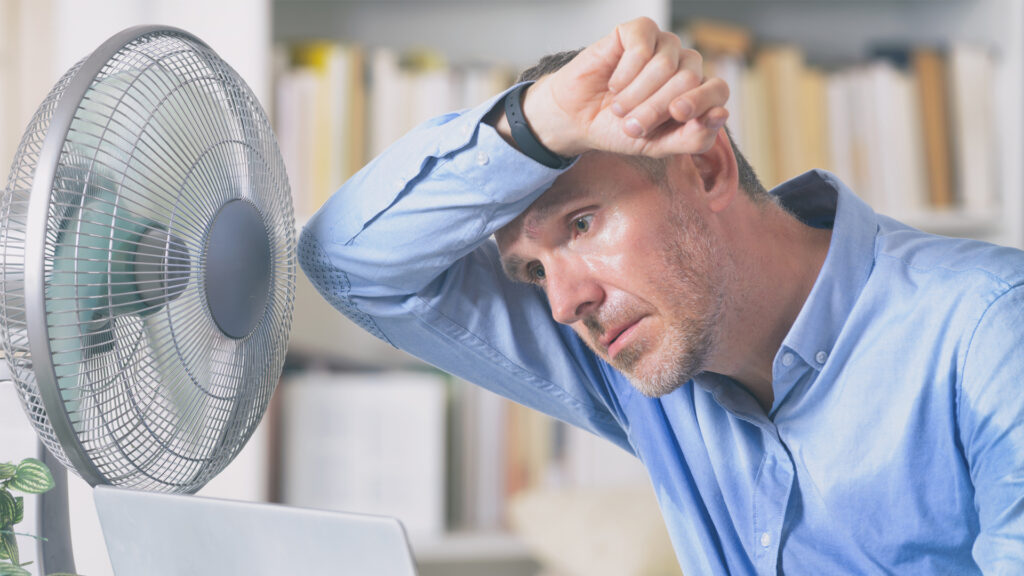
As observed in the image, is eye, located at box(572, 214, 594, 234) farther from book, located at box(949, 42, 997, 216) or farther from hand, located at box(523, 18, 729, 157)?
book, located at box(949, 42, 997, 216)

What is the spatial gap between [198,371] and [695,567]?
593mm

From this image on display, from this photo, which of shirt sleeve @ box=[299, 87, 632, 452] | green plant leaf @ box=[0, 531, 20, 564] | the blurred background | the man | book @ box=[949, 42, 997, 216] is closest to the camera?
green plant leaf @ box=[0, 531, 20, 564]

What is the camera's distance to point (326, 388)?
1.77 metres

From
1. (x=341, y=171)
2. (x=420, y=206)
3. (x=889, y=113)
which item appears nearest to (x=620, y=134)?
(x=420, y=206)

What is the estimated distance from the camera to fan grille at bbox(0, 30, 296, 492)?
0.61 metres

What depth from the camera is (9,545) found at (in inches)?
26.0

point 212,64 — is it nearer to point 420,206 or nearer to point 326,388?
point 420,206

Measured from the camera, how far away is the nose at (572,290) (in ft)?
2.90

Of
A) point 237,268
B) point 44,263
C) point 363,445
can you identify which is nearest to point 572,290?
point 237,268

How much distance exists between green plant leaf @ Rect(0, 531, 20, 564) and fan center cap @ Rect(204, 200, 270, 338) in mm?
208

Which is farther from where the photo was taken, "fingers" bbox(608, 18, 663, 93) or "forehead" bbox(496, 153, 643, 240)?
"forehead" bbox(496, 153, 643, 240)

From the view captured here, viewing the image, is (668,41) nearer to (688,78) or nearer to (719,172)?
(688,78)


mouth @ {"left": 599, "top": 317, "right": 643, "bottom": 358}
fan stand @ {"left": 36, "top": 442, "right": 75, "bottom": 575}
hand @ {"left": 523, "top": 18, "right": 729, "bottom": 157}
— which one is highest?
hand @ {"left": 523, "top": 18, "right": 729, "bottom": 157}

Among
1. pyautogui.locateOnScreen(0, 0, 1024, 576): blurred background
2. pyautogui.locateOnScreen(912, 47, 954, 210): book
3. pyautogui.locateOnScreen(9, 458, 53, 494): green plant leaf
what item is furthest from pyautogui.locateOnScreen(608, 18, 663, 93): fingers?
pyautogui.locateOnScreen(912, 47, 954, 210): book
